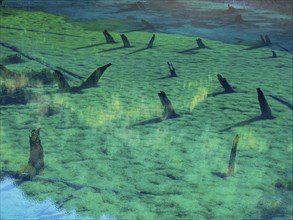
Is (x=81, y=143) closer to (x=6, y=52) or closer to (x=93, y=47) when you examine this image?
(x=6, y=52)

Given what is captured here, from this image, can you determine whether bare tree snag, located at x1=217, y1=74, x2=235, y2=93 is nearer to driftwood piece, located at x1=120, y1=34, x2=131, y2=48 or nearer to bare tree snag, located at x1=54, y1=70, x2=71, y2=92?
bare tree snag, located at x1=54, y1=70, x2=71, y2=92

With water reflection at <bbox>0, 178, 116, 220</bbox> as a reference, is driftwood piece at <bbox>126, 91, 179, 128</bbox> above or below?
above

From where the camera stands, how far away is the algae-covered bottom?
156 inches

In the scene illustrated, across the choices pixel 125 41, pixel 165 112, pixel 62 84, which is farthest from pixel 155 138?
pixel 125 41

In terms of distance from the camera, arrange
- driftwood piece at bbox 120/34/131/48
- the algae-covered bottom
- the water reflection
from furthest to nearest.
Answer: driftwood piece at bbox 120/34/131/48
the algae-covered bottom
the water reflection

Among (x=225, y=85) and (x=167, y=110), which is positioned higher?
(x=225, y=85)

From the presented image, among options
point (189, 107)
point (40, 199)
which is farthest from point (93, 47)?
point (40, 199)

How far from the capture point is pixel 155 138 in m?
5.29

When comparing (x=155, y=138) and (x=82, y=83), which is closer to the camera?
(x=155, y=138)

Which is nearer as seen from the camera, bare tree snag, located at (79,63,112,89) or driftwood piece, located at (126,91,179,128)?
driftwood piece, located at (126,91,179,128)

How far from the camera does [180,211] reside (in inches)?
149

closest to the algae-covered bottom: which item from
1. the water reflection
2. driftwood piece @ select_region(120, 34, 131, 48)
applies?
the water reflection

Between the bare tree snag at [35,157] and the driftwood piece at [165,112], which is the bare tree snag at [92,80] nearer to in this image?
the driftwood piece at [165,112]

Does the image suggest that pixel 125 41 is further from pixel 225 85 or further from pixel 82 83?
pixel 225 85
